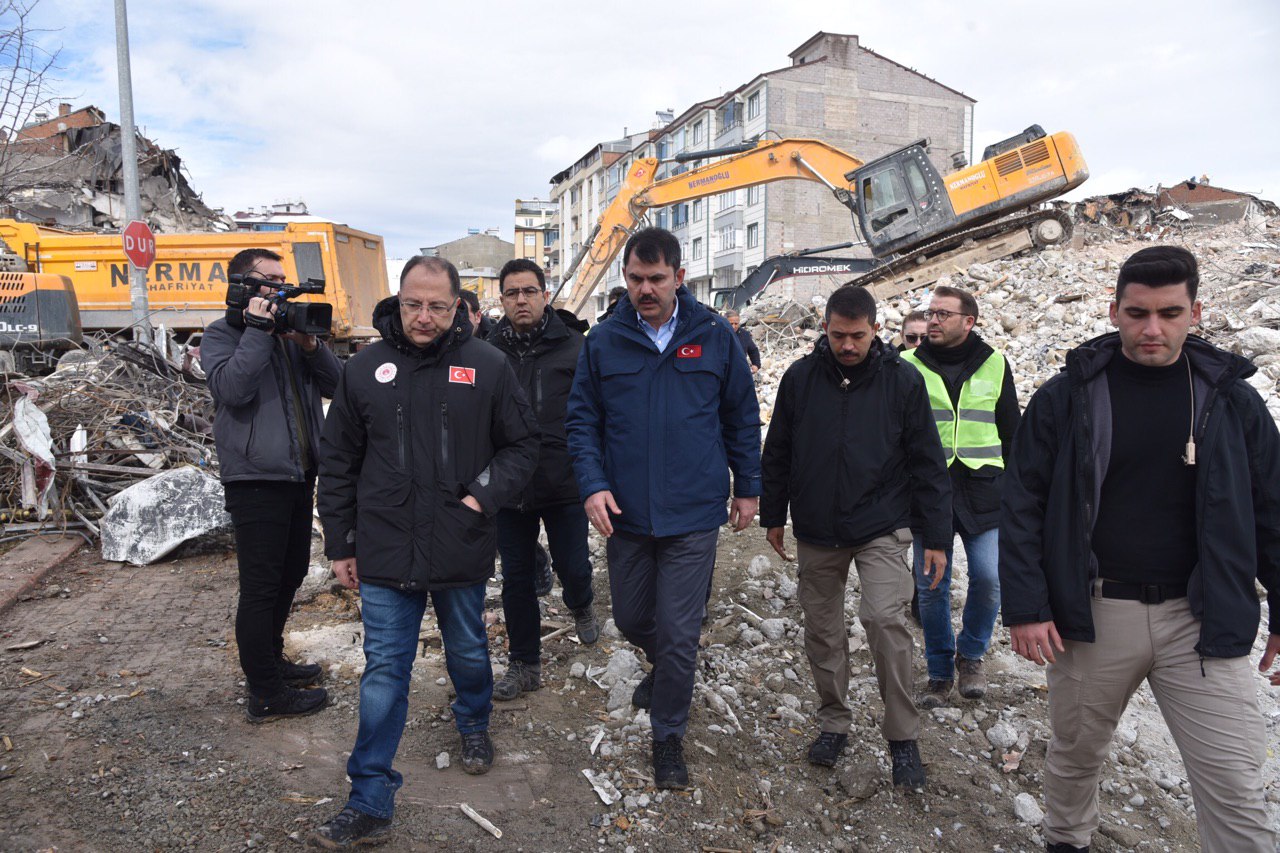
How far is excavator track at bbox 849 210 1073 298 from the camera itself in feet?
49.0

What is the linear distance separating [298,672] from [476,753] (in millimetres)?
1188

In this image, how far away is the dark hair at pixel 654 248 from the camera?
3234mm

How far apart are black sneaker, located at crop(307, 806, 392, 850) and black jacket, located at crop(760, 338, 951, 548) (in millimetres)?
1908

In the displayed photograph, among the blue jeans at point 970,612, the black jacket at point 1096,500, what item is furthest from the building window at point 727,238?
the black jacket at point 1096,500

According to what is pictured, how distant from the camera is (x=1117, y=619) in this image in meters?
2.39

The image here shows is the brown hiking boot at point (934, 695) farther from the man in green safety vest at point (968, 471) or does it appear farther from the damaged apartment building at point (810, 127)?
the damaged apartment building at point (810, 127)

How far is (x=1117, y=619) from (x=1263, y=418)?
0.69 meters

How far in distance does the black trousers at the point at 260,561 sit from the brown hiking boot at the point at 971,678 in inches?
126

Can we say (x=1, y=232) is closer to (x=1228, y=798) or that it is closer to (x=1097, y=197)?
(x=1228, y=798)

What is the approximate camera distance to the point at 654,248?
325 cm

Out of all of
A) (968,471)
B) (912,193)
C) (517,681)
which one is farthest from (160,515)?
(912,193)

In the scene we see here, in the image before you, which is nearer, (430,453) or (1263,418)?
(1263,418)

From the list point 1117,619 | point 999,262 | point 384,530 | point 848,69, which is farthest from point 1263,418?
point 848,69

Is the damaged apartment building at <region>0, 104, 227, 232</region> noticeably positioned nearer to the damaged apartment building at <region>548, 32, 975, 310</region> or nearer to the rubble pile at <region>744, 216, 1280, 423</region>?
the rubble pile at <region>744, 216, 1280, 423</region>
